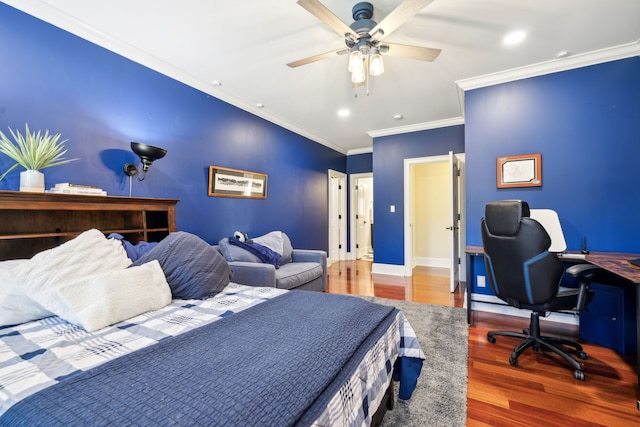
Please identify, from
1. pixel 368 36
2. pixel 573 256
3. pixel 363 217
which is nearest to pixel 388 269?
pixel 363 217

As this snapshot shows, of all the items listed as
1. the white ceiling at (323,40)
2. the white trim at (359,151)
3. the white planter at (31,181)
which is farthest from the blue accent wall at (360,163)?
the white planter at (31,181)

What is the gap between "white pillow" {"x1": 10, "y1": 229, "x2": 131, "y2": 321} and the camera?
1.33 meters

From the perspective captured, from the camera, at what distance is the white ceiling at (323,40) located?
207 cm

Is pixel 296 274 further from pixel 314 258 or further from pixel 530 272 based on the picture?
pixel 530 272

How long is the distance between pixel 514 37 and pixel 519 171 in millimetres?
1350

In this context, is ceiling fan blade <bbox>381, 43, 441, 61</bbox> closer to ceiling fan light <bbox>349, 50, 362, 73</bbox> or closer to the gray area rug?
ceiling fan light <bbox>349, 50, 362, 73</bbox>

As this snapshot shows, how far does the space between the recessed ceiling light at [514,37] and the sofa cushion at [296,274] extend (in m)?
3.00

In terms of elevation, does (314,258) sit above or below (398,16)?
below

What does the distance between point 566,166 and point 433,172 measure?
3.23 m

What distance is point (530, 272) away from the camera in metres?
2.08

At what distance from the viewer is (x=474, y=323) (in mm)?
2906

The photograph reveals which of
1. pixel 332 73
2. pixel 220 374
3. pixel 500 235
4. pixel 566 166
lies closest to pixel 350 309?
pixel 220 374

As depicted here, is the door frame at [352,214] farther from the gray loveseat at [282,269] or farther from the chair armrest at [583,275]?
the chair armrest at [583,275]

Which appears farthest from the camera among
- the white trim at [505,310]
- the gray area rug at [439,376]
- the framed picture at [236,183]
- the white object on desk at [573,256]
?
the framed picture at [236,183]
